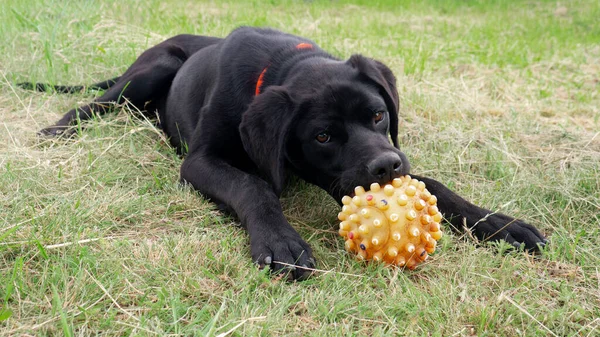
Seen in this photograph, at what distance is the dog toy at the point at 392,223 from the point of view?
8.18 feet

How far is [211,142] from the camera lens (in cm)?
347

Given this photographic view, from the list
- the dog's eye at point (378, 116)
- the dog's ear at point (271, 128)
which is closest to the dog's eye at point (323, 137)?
the dog's ear at point (271, 128)

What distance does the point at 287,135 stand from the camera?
9.83ft

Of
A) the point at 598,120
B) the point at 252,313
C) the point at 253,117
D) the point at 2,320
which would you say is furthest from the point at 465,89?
the point at 2,320

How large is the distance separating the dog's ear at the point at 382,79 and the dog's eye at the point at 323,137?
432 mm

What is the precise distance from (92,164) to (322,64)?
1.45 meters

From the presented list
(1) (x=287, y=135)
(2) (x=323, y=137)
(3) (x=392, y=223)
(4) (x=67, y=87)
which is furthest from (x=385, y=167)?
(4) (x=67, y=87)

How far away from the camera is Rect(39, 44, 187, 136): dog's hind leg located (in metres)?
4.46

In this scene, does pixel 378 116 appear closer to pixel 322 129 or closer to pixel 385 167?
pixel 322 129

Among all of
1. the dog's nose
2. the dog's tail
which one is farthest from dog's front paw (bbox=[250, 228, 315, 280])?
the dog's tail

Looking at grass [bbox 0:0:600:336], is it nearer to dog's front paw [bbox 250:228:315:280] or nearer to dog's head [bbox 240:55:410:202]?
dog's front paw [bbox 250:228:315:280]

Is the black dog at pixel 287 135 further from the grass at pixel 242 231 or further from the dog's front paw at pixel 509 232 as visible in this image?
the grass at pixel 242 231

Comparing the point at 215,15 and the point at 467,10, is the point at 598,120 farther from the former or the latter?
the point at 467,10

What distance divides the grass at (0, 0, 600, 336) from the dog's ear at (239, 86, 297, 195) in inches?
13.8
